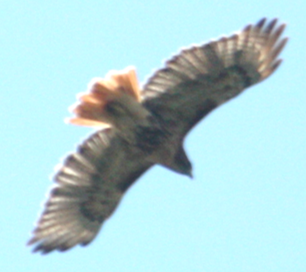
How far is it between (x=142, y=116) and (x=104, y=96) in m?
0.54

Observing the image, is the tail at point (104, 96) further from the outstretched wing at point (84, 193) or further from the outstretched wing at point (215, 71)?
the outstretched wing at point (84, 193)

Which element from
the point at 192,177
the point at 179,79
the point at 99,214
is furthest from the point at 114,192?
the point at 179,79

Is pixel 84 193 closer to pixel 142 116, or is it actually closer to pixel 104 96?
pixel 142 116

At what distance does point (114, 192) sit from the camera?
13406mm

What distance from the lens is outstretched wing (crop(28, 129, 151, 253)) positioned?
13.1 meters

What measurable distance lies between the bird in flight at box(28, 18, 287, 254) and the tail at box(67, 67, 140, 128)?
0.5 inches

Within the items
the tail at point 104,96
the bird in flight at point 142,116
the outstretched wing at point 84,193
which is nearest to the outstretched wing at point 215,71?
the bird in flight at point 142,116

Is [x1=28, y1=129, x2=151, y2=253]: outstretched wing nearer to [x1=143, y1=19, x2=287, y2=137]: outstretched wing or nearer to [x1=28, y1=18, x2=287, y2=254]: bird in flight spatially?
[x1=28, y1=18, x2=287, y2=254]: bird in flight

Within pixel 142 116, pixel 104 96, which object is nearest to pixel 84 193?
pixel 142 116

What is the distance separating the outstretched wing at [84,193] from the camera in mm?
13086

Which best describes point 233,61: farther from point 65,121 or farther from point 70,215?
point 70,215

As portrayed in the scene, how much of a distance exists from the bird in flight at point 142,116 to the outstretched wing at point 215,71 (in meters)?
0.01

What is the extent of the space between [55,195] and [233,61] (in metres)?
3.17

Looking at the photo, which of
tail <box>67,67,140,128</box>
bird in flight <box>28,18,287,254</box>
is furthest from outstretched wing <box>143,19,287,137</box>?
tail <box>67,67,140,128</box>
